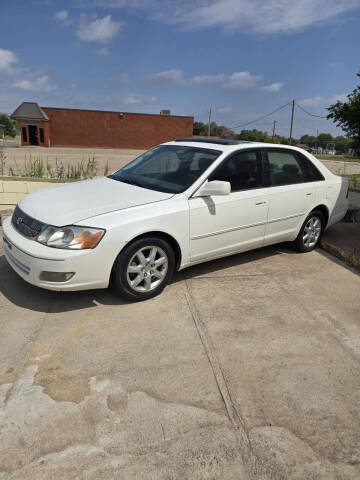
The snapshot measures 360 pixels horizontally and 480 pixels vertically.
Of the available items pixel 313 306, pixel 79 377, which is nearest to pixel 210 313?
pixel 313 306

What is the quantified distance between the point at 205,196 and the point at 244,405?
2182 millimetres

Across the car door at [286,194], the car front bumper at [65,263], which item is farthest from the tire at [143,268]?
the car door at [286,194]

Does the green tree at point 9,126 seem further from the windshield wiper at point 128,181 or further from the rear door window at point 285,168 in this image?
the rear door window at point 285,168

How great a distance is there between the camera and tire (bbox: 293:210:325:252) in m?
5.14

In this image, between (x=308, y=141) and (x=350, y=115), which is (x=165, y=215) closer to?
(x=350, y=115)

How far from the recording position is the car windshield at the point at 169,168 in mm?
3964

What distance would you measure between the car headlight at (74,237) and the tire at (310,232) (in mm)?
3122

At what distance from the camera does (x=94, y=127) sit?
41.6m

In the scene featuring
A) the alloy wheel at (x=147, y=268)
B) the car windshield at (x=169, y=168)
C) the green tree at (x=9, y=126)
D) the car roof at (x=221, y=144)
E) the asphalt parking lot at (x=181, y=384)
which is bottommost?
the asphalt parking lot at (x=181, y=384)

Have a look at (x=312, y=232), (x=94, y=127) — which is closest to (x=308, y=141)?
(x=94, y=127)

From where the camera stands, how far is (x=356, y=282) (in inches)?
172

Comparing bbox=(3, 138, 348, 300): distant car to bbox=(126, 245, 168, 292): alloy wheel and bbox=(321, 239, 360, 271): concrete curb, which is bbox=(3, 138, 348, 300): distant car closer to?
bbox=(126, 245, 168, 292): alloy wheel

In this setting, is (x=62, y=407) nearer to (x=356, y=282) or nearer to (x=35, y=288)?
(x=35, y=288)

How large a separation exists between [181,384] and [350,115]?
7.49 m
